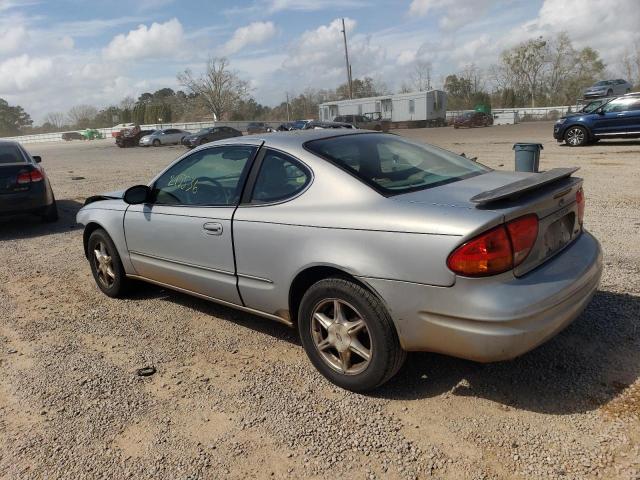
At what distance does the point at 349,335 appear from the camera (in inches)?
118

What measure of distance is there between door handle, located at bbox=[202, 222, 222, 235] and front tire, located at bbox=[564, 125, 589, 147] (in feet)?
54.7

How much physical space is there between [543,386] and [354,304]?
119 centimetres

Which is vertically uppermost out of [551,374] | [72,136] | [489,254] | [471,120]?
[72,136]

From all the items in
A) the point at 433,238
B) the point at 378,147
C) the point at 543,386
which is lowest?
the point at 543,386

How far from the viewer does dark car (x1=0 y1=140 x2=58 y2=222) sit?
320 inches

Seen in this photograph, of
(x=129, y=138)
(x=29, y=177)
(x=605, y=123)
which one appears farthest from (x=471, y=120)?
(x=29, y=177)

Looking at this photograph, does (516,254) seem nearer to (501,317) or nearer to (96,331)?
(501,317)

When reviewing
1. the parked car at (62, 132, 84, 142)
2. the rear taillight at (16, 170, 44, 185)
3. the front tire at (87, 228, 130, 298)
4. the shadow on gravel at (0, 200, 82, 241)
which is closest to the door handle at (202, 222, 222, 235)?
the front tire at (87, 228, 130, 298)

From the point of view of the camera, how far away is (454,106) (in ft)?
232

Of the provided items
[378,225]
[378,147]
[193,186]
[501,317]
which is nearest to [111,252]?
[193,186]

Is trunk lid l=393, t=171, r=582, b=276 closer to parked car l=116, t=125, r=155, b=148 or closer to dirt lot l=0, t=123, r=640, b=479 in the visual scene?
dirt lot l=0, t=123, r=640, b=479

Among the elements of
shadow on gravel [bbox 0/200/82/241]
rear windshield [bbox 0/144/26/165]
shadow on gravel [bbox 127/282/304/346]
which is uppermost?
rear windshield [bbox 0/144/26/165]

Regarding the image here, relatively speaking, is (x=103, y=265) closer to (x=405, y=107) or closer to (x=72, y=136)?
(x=405, y=107)

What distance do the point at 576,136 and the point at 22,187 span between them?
16137 mm
